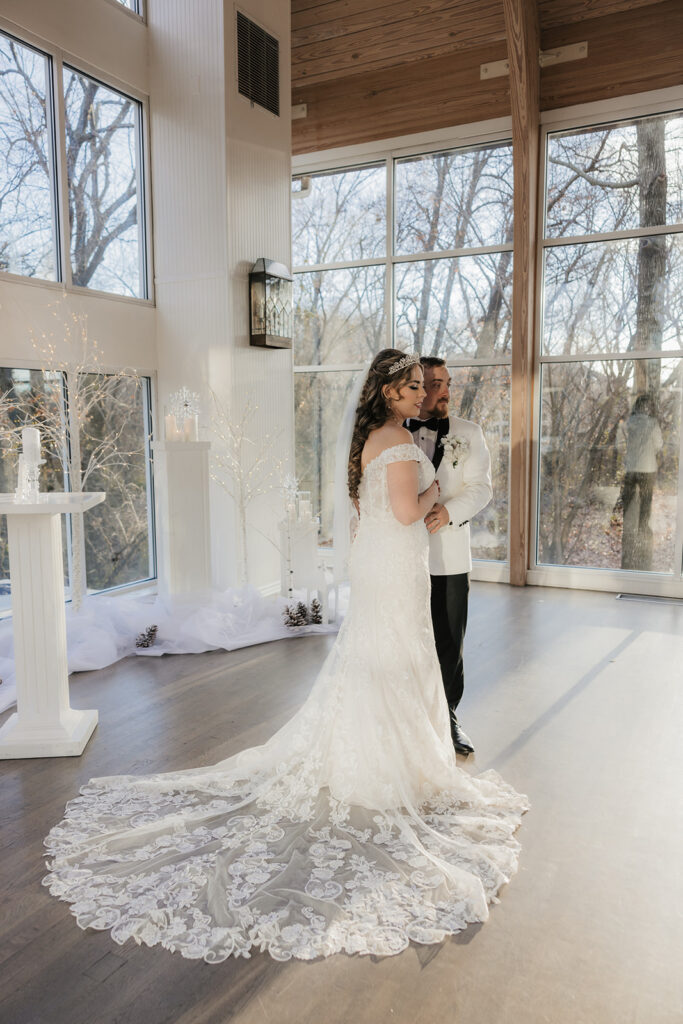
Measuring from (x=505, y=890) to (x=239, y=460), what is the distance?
440cm

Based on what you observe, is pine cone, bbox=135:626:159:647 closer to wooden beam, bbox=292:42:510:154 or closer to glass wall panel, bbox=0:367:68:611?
glass wall panel, bbox=0:367:68:611

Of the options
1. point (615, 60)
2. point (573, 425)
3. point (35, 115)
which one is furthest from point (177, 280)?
point (615, 60)

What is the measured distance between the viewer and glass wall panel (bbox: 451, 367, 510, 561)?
7504mm

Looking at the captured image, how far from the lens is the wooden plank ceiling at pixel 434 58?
6.54 meters

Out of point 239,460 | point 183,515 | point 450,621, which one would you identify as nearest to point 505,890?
point 450,621

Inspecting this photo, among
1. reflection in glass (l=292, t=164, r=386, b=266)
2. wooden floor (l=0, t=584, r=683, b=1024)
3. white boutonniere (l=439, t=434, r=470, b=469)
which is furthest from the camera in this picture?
reflection in glass (l=292, t=164, r=386, b=266)

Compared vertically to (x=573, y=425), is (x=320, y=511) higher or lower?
lower

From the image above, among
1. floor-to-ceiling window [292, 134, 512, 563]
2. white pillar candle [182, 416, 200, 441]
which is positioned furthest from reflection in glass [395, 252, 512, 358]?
white pillar candle [182, 416, 200, 441]

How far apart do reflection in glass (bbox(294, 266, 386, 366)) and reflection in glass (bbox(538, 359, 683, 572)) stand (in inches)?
75.2

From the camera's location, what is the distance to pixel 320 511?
859 cm

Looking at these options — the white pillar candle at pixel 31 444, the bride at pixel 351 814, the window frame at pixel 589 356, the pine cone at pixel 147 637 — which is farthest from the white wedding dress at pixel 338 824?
the window frame at pixel 589 356

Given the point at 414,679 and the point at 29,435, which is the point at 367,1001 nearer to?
the point at 414,679

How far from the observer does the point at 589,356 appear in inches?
277

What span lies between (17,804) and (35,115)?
4.65 meters
